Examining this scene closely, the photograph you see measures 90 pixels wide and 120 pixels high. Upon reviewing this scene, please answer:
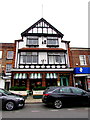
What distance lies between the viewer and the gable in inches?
659

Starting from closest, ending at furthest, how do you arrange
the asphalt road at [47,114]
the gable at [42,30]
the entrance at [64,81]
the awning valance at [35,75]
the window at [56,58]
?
the asphalt road at [47,114]
the awning valance at [35,75]
the entrance at [64,81]
the window at [56,58]
the gable at [42,30]

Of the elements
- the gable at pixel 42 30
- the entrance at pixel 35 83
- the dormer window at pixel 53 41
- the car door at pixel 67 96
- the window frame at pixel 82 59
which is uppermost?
the gable at pixel 42 30

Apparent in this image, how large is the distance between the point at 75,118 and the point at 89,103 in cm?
315

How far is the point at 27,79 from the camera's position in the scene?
14555 millimetres

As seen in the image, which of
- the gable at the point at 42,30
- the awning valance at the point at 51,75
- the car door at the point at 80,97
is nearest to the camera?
the car door at the point at 80,97

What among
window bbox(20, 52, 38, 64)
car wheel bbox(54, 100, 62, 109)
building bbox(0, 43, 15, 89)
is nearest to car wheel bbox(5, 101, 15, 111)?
car wheel bbox(54, 100, 62, 109)

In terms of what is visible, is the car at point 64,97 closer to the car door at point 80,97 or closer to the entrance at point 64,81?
the car door at point 80,97

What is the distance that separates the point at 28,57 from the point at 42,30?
5314mm

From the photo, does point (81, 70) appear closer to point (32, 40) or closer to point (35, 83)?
point (35, 83)

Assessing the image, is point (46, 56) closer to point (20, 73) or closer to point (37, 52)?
point (37, 52)

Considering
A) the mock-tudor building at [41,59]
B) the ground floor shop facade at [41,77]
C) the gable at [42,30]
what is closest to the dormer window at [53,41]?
the mock-tudor building at [41,59]

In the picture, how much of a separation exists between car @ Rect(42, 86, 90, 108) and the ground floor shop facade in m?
6.99

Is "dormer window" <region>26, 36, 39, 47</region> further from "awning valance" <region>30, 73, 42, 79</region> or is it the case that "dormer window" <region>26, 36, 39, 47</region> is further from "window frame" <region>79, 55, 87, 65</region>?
"window frame" <region>79, 55, 87, 65</region>

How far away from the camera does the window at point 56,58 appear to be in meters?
15.8
